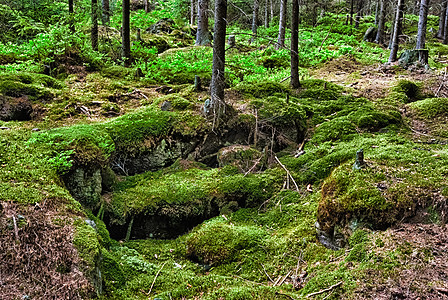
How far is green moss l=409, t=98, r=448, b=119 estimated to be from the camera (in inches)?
319

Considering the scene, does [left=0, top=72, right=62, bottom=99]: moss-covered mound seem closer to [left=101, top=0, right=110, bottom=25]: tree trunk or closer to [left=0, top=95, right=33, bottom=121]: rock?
[left=0, top=95, right=33, bottom=121]: rock

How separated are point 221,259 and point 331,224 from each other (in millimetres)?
1720

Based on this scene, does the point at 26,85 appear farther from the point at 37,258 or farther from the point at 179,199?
the point at 37,258

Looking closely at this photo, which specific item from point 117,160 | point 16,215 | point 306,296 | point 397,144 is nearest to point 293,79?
point 397,144

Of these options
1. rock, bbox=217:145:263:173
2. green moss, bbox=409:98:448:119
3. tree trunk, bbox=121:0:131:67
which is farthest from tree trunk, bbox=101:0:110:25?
green moss, bbox=409:98:448:119

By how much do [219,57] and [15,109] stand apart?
4.85 m

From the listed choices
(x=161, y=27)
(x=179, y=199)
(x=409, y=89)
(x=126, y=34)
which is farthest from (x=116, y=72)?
(x=409, y=89)

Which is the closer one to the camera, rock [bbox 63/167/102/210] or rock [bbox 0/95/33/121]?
rock [bbox 63/167/102/210]

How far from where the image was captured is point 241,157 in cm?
697

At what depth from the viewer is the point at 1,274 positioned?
127 inches

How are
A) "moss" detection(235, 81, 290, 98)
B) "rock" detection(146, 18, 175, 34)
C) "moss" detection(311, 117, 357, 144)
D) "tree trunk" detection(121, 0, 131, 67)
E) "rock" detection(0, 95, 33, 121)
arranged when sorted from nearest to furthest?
1. "rock" detection(0, 95, 33, 121)
2. "moss" detection(311, 117, 357, 144)
3. "moss" detection(235, 81, 290, 98)
4. "tree trunk" detection(121, 0, 131, 67)
5. "rock" detection(146, 18, 175, 34)

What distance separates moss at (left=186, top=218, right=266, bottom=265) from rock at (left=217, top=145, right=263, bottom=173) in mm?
1754

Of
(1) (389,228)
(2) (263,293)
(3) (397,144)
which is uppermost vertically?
(3) (397,144)

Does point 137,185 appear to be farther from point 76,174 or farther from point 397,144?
point 397,144
